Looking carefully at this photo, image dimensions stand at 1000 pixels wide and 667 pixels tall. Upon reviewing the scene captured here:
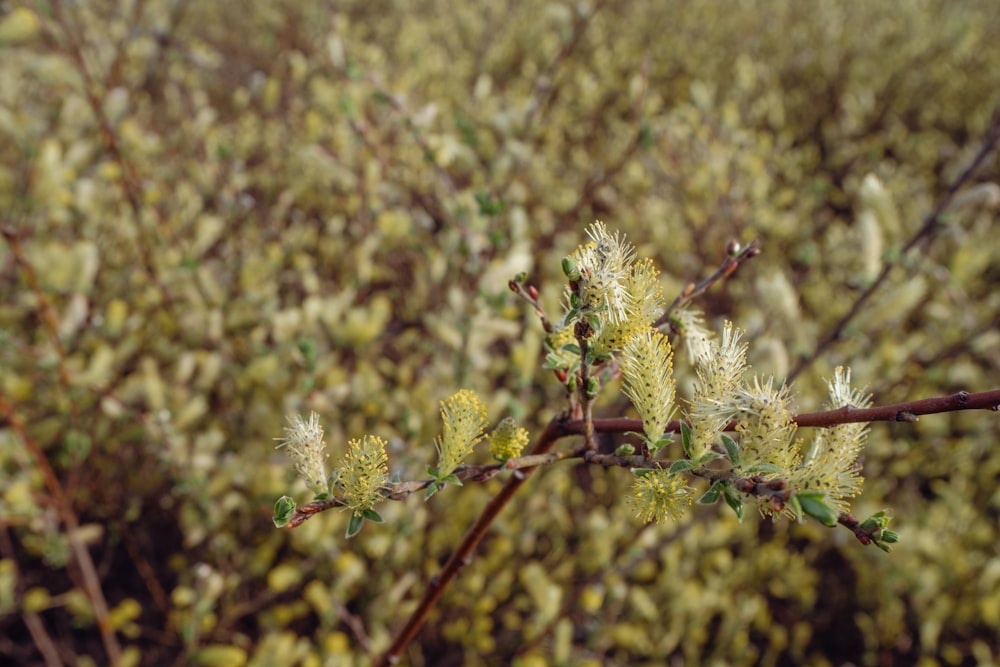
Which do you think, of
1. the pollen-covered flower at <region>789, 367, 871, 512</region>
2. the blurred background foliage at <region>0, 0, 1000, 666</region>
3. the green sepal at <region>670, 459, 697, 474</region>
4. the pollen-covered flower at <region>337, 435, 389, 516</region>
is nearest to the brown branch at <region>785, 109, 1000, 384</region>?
the blurred background foliage at <region>0, 0, 1000, 666</region>

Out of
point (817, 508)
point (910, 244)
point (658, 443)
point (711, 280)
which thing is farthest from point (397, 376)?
point (817, 508)

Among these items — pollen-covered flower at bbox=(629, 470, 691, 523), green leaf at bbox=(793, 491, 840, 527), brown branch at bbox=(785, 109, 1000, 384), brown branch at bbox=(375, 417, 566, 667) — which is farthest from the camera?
brown branch at bbox=(785, 109, 1000, 384)

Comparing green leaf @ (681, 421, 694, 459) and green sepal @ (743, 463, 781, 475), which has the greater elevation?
green leaf @ (681, 421, 694, 459)

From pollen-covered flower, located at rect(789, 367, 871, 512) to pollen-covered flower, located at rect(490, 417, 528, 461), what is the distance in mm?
229

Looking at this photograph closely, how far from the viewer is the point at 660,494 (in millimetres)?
565

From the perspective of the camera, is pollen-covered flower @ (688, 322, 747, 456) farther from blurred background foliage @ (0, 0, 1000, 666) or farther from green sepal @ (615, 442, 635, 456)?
blurred background foliage @ (0, 0, 1000, 666)

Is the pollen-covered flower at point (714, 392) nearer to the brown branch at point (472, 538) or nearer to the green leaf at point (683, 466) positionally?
the green leaf at point (683, 466)

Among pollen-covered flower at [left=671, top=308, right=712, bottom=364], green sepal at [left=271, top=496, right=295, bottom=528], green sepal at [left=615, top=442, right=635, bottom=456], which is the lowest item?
green sepal at [left=271, top=496, right=295, bottom=528]

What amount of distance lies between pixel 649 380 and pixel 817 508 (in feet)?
0.49

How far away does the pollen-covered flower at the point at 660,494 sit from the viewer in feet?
1.82

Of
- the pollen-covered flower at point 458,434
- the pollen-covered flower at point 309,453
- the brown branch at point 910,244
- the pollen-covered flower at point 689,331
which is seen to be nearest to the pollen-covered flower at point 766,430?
the pollen-covered flower at point 689,331

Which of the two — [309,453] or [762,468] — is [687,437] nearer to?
[762,468]

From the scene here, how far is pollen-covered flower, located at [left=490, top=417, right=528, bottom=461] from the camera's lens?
0.62 metres

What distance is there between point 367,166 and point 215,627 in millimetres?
1427
